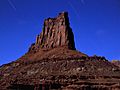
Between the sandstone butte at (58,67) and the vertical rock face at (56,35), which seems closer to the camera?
the sandstone butte at (58,67)

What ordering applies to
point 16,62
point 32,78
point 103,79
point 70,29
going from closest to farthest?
1. point 103,79
2. point 32,78
3. point 16,62
4. point 70,29

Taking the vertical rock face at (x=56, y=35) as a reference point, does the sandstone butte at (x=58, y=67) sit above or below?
below

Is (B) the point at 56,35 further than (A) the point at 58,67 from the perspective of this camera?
Yes

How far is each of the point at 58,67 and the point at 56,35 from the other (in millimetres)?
38019

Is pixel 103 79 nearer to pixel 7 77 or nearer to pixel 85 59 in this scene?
pixel 85 59

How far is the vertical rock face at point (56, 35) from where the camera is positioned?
146500 mm

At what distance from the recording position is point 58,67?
382 feet

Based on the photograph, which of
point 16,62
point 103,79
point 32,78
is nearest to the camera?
point 103,79

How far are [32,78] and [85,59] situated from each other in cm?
2330

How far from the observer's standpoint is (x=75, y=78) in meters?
102

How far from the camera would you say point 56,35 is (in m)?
152

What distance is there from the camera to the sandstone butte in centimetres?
9644

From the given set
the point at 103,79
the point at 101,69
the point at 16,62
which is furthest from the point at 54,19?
the point at 103,79

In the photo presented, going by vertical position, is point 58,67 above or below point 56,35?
below
